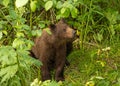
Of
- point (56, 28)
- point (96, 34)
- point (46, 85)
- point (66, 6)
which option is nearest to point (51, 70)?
point (56, 28)

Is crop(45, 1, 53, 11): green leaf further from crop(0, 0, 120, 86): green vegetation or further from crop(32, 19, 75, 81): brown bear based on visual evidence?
crop(32, 19, 75, 81): brown bear

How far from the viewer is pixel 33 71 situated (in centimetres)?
502

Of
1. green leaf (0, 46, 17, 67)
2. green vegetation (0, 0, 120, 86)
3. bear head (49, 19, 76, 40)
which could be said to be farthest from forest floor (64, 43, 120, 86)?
green leaf (0, 46, 17, 67)

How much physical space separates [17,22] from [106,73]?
2.19m

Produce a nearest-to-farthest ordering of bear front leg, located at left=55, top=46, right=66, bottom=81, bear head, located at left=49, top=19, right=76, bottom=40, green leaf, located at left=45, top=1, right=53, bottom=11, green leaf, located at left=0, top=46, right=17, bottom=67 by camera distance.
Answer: green leaf, located at left=45, top=1, right=53, bottom=11 < green leaf, located at left=0, top=46, right=17, bottom=67 < bear head, located at left=49, top=19, right=76, bottom=40 < bear front leg, located at left=55, top=46, right=66, bottom=81

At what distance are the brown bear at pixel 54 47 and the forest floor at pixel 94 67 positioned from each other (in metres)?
0.27

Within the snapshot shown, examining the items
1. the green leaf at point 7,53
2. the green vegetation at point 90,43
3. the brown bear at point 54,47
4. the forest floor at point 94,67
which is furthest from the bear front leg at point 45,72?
the green leaf at point 7,53

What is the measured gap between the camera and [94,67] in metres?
5.16

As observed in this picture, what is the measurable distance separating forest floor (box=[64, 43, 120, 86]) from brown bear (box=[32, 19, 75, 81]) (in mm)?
275

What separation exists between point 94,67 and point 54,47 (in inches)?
30.2

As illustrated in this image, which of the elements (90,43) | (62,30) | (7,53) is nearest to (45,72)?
(62,30)

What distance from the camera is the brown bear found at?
185 inches

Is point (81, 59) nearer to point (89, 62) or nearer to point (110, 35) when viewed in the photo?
point (89, 62)

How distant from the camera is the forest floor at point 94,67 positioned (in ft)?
15.6
